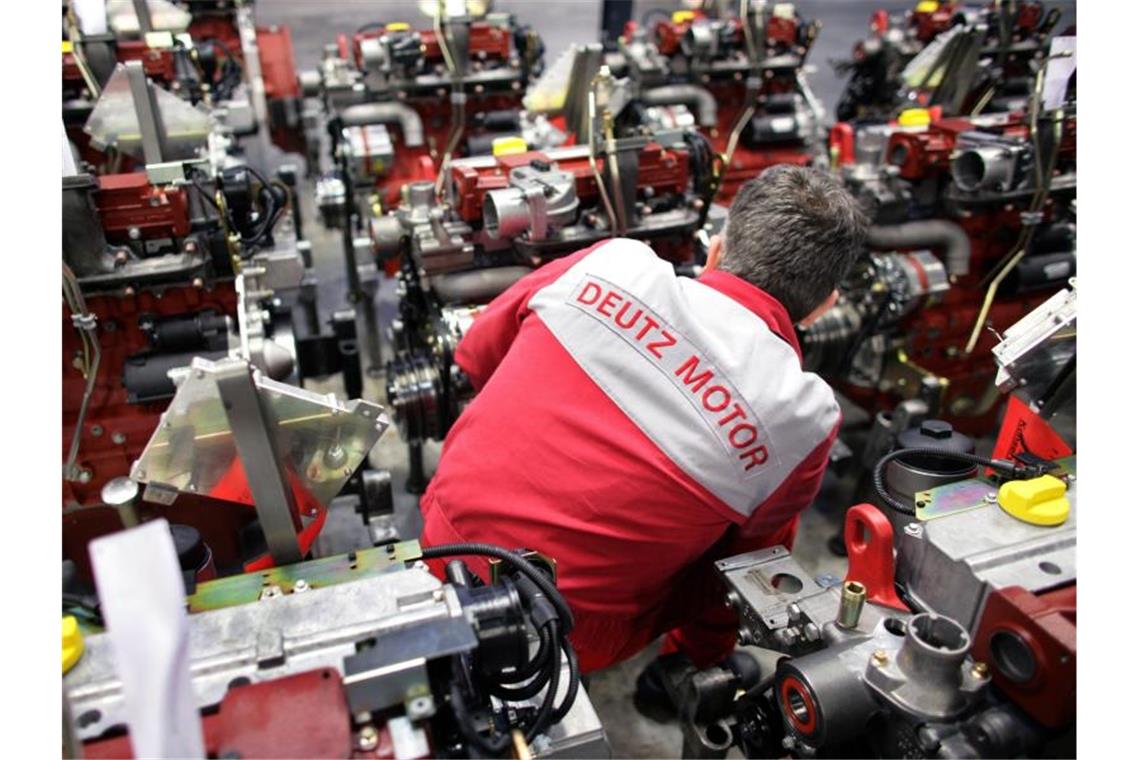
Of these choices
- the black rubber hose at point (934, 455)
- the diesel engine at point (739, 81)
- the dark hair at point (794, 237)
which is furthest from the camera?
the diesel engine at point (739, 81)

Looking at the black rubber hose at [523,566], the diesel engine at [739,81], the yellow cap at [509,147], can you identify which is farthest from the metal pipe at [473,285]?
the diesel engine at [739,81]

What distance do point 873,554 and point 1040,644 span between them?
0.36m

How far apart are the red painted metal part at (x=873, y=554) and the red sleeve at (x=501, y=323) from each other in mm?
841

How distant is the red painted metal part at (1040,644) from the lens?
1.07 metres

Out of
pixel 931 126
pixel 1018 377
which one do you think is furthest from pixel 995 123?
pixel 1018 377

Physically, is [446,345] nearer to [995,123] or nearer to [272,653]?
[272,653]

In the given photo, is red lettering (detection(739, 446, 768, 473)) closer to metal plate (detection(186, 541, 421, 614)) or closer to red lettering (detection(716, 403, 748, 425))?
red lettering (detection(716, 403, 748, 425))

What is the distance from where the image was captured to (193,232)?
2.74 meters

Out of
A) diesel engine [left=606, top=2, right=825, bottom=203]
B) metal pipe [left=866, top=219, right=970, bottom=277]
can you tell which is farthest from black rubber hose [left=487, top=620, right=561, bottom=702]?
diesel engine [left=606, top=2, right=825, bottom=203]

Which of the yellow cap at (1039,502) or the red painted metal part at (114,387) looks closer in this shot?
the yellow cap at (1039,502)

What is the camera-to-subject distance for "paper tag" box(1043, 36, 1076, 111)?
2.97 meters

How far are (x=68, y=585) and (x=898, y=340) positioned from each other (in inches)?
124

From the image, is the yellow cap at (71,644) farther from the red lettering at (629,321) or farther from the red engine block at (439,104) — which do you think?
the red engine block at (439,104)

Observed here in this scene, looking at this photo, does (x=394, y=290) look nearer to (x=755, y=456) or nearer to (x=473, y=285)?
(x=473, y=285)
